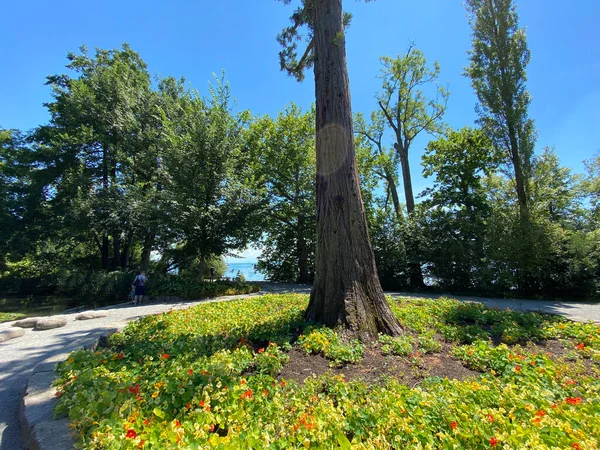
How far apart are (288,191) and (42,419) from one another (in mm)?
13798

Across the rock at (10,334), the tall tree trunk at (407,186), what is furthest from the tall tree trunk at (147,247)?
the tall tree trunk at (407,186)

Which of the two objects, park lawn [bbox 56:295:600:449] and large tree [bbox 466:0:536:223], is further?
large tree [bbox 466:0:536:223]

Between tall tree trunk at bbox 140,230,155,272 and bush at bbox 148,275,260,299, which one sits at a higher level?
tall tree trunk at bbox 140,230,155,272

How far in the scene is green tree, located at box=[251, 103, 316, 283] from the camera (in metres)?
14.5

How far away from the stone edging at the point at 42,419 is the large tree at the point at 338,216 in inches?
109

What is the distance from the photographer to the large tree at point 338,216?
12.3 feet

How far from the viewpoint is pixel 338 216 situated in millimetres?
3973

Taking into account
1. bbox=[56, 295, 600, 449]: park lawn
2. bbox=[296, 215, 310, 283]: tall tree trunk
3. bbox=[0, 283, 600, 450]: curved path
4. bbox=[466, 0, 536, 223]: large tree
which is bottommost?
bbox=[0, 283, 600, 450]: curved path

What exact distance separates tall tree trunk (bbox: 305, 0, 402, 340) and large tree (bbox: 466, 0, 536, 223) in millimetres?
8584

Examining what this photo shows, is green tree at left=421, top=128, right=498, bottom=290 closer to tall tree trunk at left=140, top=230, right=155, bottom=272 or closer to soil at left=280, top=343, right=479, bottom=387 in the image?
soil at left=280, top=343, right=479, bottom=387

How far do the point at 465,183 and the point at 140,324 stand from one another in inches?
630

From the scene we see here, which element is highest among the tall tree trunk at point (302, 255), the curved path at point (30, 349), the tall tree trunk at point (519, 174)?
the tall tree trunk at point (519, 174)

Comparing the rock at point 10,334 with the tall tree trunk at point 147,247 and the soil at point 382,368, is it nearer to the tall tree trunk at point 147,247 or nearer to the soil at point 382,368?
the soil at point 382,368

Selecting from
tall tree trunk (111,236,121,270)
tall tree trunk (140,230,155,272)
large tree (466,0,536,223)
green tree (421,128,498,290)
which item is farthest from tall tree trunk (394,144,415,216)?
tall tree trunk (111,236,121,270)
